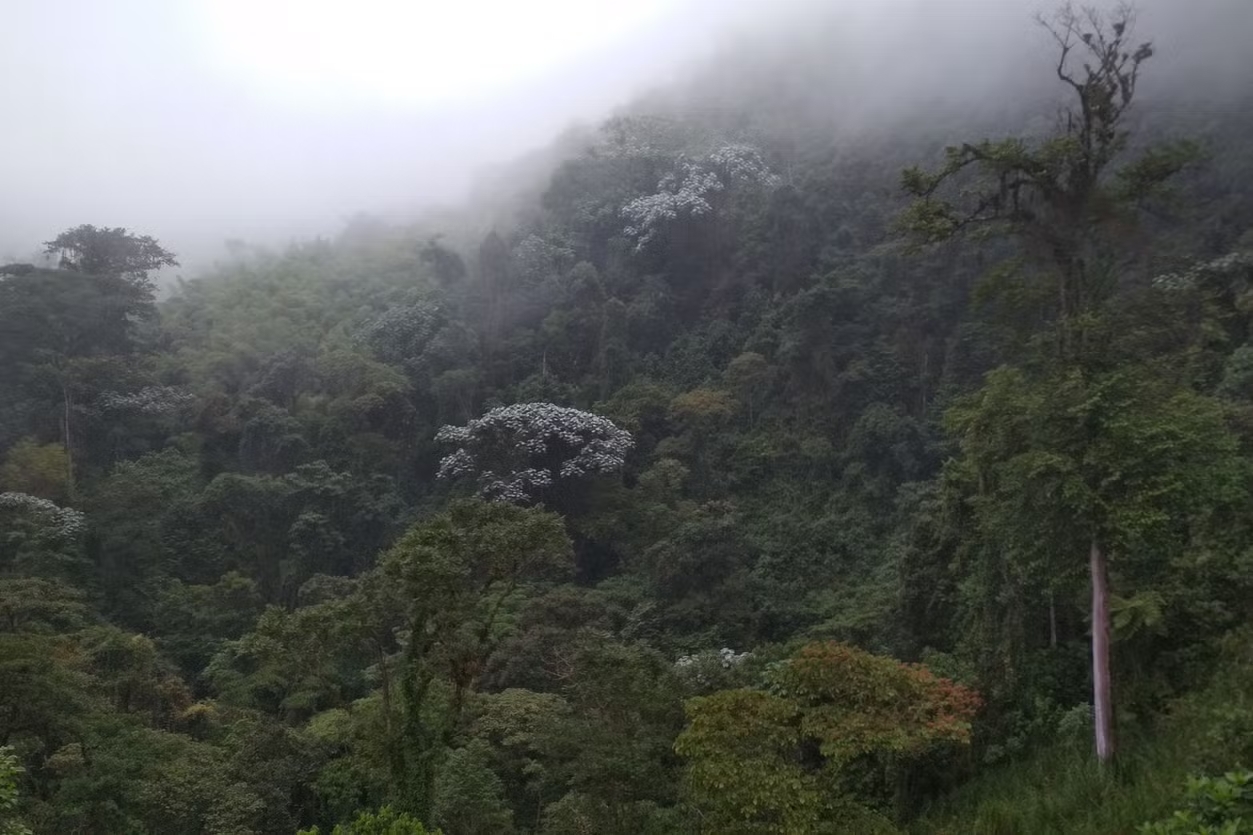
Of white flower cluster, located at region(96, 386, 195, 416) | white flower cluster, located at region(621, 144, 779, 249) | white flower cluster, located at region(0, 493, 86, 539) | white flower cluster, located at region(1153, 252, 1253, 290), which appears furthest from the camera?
white flower cluster, located at region(621, 144, 779, 249)

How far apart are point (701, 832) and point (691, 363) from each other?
22689 mm

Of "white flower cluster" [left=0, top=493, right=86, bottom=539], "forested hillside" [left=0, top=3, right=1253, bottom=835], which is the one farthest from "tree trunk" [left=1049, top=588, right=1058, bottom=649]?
"white flower cluster" [left=0, top=493, right=86, bottom=539]

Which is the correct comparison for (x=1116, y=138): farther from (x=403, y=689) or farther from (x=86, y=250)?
(x=86, y=250)

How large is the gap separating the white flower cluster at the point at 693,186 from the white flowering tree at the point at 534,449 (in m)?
10.9

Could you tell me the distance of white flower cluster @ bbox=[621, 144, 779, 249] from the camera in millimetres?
35125

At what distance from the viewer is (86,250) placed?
34.6 m

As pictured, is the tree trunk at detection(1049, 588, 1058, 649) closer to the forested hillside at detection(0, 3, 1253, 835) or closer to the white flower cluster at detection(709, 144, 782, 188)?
the forested hillside at detection(0, 3, 1253, 835)

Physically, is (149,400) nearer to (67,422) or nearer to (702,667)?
(67,422)

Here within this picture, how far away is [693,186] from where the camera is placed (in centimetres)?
3597

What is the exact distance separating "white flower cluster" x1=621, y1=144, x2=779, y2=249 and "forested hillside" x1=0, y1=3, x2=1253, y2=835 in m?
0.29

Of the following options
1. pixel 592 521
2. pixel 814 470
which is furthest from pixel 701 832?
pixel 814 470

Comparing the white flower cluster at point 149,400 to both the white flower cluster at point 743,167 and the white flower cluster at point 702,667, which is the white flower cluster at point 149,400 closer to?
the white flower cluster at point 743,167

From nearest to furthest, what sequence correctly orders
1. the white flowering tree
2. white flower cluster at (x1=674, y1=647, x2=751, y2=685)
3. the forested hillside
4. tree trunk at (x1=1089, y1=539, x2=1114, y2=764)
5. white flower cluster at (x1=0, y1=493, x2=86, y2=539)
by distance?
1. tree trunk at (x1=1089, y1=539, x2=1114, y2=764)
2. the forested hillside
3. white flower cluster at (x1=674, y1=647, x2=751, y2=685)
4. white flower cluster at (x1=0, y1=493, x2=86, y2=539)
5. the white flowering tree

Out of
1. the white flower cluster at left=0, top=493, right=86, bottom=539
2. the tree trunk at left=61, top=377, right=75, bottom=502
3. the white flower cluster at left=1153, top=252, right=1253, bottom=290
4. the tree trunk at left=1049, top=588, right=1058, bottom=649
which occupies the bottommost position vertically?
the tree trunk at left=1049, top=588, right=1058, bottom=649
